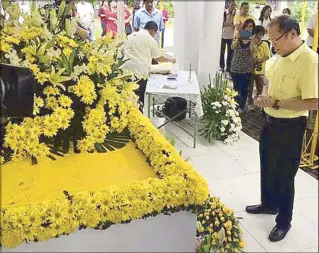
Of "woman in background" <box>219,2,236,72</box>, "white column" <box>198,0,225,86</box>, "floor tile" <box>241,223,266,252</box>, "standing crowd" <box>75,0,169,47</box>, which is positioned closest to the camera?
"floor tile" <box>241,223,266,252</box>

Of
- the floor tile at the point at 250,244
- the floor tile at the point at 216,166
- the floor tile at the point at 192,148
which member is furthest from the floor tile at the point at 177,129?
the floor tile at the point at 250,244

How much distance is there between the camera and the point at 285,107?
197cm

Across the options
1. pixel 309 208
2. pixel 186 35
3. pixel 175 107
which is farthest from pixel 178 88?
pixel 309 208

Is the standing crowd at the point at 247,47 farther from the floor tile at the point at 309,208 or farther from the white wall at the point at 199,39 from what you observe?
the floor tile at the point at 309,208

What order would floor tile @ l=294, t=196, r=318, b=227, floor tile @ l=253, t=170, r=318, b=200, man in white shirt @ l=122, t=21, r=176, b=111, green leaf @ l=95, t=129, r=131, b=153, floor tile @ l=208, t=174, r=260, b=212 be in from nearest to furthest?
green leaf @ l=95, t=129, r=131, b=153 → floor tile @ l=294, t=196, r=318, b=227 → floor tile @ l=208, t=174, r=260, b=212 → floor tile @ l=253, t=170, r=318, b=200 → man in white shirt @ l=122, t=21, r=176, b=111

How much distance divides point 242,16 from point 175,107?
1.25 meters

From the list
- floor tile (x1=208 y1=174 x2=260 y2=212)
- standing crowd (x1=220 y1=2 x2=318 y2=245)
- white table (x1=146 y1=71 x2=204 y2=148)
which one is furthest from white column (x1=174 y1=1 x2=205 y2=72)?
standing crowd (x1=220 y1=2 x2=318 y2=245)

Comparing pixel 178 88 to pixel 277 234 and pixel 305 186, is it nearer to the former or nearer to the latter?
pixel 305 186

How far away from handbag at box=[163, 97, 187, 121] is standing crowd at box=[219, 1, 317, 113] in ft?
2.50

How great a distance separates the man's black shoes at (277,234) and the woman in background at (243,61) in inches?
97.5

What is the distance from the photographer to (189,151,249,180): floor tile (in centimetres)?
313

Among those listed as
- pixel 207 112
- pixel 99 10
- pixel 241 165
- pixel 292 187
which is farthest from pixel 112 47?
pixel 99 10

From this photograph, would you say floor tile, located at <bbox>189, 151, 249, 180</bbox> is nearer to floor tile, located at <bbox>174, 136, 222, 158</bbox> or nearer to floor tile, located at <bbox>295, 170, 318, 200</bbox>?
floor tile, located at <bbox>174, 136, 222, 158</bbox>

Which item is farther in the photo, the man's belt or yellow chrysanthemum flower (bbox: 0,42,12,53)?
the man's belt
